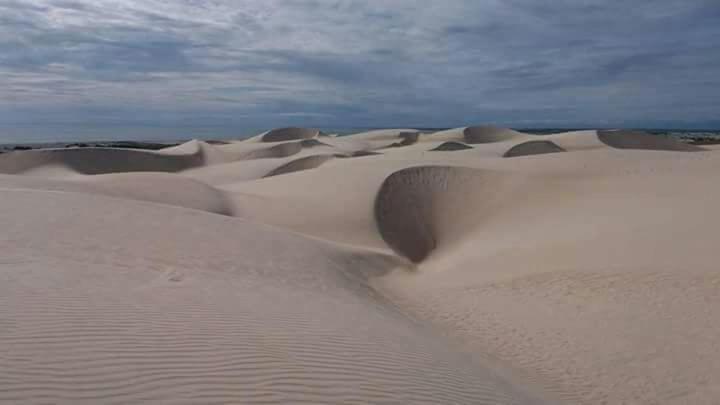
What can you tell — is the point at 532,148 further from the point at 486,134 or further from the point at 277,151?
the point at 277,151

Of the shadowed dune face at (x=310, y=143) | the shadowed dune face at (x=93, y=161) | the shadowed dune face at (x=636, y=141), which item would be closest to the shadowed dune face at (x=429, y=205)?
the shadowed dune face at (x=93, y=161)

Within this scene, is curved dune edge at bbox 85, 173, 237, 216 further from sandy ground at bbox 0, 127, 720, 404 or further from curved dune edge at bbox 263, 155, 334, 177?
curved dune edge at bbox 263, 155, 334, 177

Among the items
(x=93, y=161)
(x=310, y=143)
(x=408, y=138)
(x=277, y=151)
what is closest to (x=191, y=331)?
(x=93, y=161)

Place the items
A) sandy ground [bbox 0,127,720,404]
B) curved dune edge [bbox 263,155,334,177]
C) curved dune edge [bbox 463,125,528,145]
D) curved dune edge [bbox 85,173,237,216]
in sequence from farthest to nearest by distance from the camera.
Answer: curved dune edge [bbox 463,125,528,145], curved dune edge [bbox 263,155,334,177], curved dune edge [bbox 85,173,237,216], sandy ground [bbox 0,127,720,404]

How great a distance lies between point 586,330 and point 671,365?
1605 mm

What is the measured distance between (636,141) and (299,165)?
39.5 m

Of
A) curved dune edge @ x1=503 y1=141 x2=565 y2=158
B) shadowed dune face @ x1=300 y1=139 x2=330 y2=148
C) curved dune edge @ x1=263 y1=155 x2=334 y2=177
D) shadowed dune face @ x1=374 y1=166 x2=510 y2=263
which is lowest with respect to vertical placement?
shadowed dune face @ x1=374 y1=166 x2=510 y2=263

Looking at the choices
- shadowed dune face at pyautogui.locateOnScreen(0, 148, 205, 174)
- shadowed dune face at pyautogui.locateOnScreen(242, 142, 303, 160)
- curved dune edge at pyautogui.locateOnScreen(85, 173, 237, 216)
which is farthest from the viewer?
shadowed dune face at pyautogui.locateOnScreen(242, 142, 303, 160)

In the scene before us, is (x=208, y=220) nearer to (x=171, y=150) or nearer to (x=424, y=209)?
(x=424, y=209)

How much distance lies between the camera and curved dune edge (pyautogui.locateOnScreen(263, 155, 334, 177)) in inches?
1567

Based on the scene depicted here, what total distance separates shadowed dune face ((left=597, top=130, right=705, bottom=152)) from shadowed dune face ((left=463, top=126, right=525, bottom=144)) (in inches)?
562

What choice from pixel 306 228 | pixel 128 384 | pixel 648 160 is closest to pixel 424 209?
pixel 306 228

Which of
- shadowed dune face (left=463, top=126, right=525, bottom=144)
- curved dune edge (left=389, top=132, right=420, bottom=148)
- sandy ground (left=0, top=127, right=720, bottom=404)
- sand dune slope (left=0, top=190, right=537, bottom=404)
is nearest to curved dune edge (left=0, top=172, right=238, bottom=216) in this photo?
sandy ground (left=0, top=127, right=720, bottom=404)

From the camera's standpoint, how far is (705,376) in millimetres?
7383
